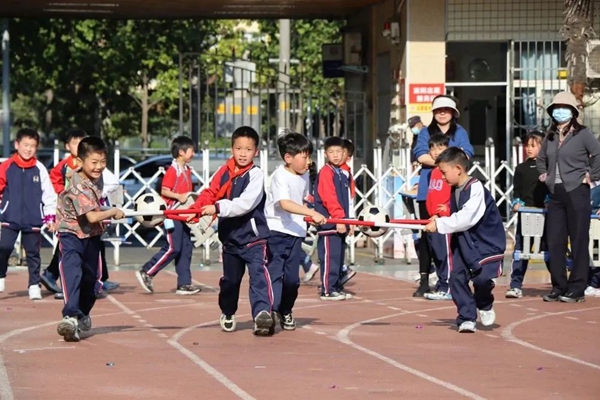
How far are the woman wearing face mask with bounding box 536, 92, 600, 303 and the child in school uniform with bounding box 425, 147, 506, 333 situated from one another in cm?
262

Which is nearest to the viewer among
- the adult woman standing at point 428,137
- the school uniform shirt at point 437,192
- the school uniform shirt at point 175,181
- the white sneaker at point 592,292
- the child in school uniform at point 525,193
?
the school uniform shirt at point 437,192

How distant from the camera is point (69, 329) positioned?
10.3 meters

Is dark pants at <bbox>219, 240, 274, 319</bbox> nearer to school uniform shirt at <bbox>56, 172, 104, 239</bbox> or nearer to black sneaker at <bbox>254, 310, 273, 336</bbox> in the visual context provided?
black sneaker at <bbox>254, 310, 273, 336</bbox>

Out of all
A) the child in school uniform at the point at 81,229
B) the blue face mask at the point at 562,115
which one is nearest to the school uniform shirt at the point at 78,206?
the child in school uniform at the point at 81,229

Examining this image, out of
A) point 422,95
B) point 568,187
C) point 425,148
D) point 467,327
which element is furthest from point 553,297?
point 422,95

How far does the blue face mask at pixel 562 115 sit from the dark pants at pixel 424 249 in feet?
5.11

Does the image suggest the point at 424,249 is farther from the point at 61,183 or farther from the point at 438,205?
the point at 61,183

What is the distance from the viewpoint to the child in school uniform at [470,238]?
10.9m

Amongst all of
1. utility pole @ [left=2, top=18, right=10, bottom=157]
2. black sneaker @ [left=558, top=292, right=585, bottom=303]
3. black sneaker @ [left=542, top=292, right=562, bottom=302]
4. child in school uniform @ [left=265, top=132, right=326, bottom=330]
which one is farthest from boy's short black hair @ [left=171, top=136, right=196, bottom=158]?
utility pole @ [left=2, top=18, right=10, bottom=157]

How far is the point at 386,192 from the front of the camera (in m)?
19.3

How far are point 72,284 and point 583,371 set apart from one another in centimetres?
393

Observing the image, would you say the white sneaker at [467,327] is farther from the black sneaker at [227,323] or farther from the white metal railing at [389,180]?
the white metal railing at [389,180]

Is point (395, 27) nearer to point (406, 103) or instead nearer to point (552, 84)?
point (406, 103)

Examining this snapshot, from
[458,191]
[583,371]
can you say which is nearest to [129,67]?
[458,191]
